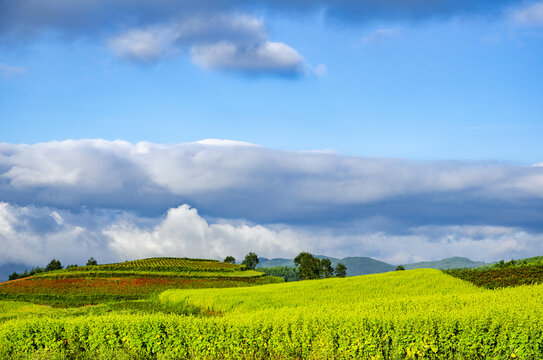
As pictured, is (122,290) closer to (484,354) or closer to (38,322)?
(38,322)

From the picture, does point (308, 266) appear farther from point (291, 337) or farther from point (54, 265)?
point (291, 337)

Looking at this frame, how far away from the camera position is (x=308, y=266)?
128 m

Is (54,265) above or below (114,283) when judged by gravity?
above

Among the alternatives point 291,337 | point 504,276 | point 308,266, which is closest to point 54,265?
point 308,266

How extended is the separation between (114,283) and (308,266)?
6523 cm

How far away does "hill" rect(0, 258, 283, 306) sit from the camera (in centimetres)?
6241

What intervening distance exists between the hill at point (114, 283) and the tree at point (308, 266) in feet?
79.0

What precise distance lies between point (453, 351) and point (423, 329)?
57.2 inches

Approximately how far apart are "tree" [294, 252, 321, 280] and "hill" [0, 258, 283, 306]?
24.1 meters

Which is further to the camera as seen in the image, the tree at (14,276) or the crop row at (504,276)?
the tree at (14,276)

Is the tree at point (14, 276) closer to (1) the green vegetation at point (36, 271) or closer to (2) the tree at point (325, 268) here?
(1) the green vegetation at point (36, 271)

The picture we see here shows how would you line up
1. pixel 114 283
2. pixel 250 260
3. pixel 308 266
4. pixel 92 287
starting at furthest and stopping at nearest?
pixel 250 260 < pixel 308 266 < pixel 114 283 < pixel 92 287

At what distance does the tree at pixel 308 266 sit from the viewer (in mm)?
127625

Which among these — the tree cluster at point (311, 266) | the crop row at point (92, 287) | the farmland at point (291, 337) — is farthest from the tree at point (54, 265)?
the farmland at point (291, 337)
